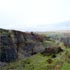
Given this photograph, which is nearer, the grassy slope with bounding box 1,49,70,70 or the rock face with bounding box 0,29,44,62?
the grassy slope with bounding box 1,49,70,70

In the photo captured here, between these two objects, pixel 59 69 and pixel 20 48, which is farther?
pixel 20 48

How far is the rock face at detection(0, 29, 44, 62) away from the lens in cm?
7700

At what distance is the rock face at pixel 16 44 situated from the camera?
77000 mm

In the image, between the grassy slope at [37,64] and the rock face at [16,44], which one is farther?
the rock face at [16,44]

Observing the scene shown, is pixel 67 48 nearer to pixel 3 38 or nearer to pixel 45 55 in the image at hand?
pixel 45 55

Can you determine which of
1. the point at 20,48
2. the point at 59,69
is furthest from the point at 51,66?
the point at 20,48

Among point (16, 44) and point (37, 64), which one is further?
point (16, 44)

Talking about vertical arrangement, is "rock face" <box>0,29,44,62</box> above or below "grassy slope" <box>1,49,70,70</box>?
above

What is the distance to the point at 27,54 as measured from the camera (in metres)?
81.6

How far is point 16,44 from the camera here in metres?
81.2

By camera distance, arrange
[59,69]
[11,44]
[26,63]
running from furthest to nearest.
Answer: [11,44]
[26,63]
[59,69]

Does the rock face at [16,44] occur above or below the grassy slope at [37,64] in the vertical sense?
above

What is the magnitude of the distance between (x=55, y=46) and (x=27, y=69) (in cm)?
1613

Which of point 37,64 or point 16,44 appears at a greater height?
point 16,44
